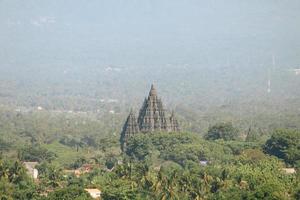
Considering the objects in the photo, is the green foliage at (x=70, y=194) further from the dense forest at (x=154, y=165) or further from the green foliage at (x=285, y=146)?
the green foliage at (x=285, y=146)

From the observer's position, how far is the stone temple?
308 feet

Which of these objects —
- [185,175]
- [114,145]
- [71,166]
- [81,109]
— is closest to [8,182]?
[185,175]

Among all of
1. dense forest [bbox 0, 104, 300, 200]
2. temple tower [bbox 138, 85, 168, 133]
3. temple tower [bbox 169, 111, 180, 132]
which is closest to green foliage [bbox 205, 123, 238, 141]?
dense forest [bbox 0, 104, 300, 200]

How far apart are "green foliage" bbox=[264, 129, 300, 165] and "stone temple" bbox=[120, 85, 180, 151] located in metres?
11.0

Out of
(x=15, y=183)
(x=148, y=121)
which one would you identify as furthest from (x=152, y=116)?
(x=15, y=183)

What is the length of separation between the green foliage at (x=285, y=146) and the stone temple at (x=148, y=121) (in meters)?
11.0

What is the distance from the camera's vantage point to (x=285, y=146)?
3314 inches

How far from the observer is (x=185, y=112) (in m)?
150

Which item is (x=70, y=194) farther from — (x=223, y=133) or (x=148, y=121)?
(x=223, y=133)

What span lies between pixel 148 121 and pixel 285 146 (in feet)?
46.4

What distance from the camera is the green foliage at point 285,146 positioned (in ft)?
269

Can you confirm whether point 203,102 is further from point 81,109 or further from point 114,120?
point 114,120

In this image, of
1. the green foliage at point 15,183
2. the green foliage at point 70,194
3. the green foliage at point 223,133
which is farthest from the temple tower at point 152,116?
the green foliage at point 70,194

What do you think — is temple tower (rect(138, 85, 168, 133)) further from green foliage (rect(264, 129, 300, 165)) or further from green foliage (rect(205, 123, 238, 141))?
green foliage (rect(264, 129, 300, 165))
